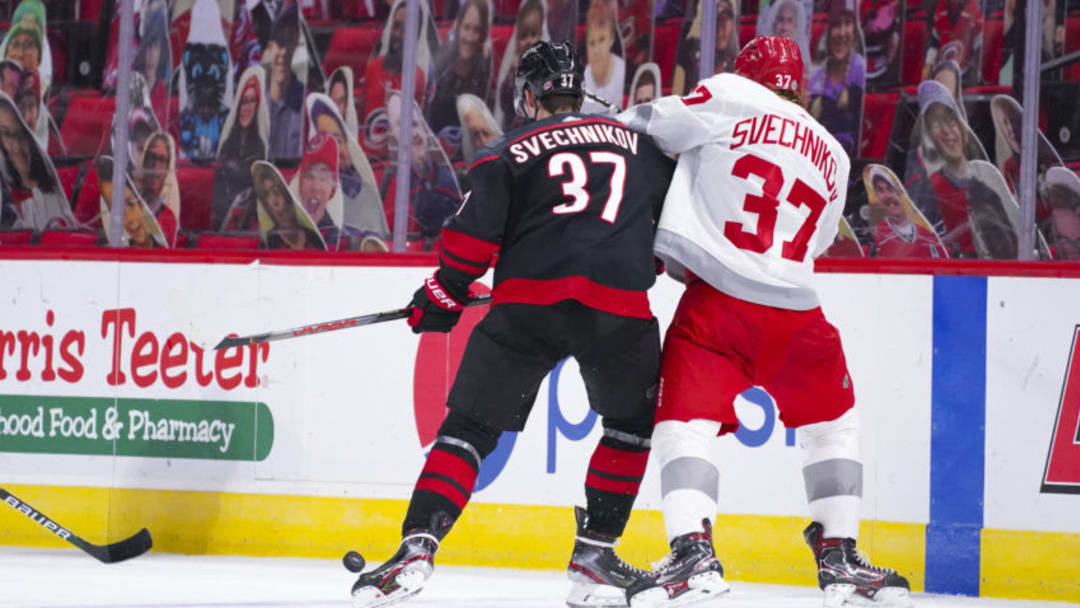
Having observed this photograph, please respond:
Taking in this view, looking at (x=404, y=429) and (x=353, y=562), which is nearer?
(x=353, y=562)

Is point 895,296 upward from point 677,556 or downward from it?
upward

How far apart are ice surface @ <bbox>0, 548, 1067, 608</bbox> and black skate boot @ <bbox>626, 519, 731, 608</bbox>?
25.4 inches

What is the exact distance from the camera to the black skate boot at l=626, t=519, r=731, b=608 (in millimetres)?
2527

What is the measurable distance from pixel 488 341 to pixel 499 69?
2.52 metres

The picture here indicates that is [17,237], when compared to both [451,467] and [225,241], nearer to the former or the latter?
[225,241]

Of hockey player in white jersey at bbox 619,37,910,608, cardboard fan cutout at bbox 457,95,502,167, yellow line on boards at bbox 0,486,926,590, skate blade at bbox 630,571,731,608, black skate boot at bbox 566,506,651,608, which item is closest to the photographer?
skate blade at bbox 630,571,731,608

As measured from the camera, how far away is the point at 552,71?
286cm

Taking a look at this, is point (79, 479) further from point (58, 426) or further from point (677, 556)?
point (677, 556)

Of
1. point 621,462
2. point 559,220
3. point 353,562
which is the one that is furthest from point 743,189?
point 353,562

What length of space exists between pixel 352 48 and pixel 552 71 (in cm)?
248

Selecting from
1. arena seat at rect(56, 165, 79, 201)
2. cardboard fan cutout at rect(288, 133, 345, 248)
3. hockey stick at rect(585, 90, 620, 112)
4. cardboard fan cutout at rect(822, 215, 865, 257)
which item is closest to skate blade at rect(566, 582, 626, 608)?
hockey stick at rect(585, 90, 620, 112)

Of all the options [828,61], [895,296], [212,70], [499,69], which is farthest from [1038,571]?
[212,70]

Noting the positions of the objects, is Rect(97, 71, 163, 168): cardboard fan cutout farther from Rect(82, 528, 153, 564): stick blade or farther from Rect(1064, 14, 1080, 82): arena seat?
Rect(1064, 14, 1080, 82): arena seat

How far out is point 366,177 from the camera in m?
5.03
